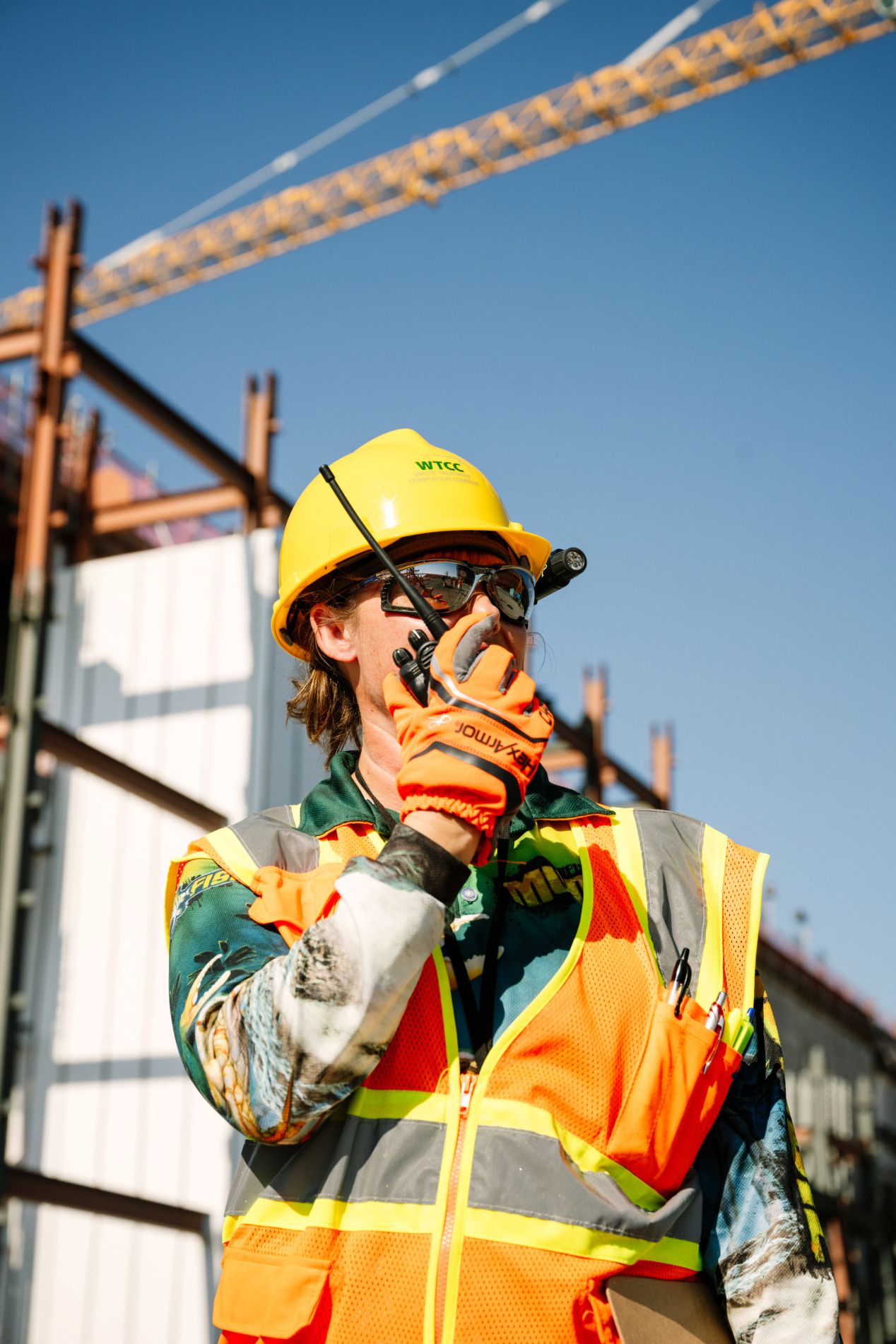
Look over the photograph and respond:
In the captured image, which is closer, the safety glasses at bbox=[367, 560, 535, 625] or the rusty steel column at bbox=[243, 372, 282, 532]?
the safety glasses at bbox=[367, 560, 535, 625]

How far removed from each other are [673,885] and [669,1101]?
0.43 m

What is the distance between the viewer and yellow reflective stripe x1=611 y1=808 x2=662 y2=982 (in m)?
2.30

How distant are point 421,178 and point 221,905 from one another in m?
39.5

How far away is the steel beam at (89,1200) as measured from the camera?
794cm

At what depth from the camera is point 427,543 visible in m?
2.65

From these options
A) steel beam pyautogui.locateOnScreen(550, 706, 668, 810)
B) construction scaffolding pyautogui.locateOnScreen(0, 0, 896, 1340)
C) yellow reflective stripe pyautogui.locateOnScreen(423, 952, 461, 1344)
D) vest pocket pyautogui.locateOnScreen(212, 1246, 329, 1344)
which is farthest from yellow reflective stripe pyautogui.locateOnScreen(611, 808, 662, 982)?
steel beam pyautogui.locateOnScreen(550, 706, 668, 810)

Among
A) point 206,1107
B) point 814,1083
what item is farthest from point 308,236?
point 206,1107

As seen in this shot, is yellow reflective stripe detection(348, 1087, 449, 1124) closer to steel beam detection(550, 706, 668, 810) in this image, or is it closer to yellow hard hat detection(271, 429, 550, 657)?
yellow hard hat detection(271, 429, 550, 657)

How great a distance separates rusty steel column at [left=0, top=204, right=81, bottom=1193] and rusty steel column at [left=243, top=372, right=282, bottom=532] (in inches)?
86.4

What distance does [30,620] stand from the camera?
927 cm

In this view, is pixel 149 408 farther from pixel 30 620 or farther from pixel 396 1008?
pixel 396 1008

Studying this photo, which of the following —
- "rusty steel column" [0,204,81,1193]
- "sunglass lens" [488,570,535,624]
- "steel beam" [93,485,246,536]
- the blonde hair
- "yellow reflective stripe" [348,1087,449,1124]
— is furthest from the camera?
"steel beam" [93,485,246,536]

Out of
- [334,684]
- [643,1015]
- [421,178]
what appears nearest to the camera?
[643,1015]

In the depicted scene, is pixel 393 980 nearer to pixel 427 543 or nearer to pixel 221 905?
pixel 221 905
